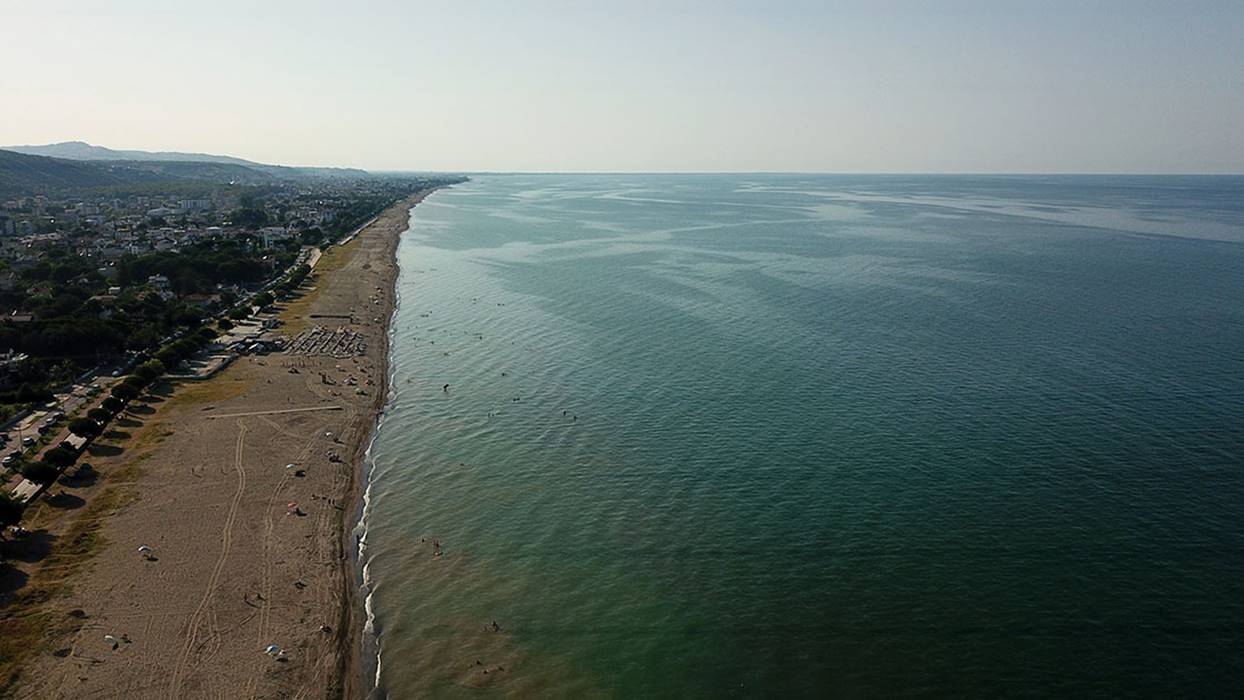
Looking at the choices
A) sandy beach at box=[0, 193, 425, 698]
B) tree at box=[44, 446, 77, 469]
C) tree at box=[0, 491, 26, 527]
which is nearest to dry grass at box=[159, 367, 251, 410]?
A: sandy beach at box=[0, 193, 425, 698]

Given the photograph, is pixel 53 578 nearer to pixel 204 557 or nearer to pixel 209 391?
pixel 204 557

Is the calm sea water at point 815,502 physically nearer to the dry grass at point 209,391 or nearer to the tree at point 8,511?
the dry grass at point 209,391

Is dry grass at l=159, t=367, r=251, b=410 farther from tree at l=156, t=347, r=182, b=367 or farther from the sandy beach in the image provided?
tree at l=156, t=347, r=182, b=367

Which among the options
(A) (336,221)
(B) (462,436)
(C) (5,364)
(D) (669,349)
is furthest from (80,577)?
(A) (336,221)

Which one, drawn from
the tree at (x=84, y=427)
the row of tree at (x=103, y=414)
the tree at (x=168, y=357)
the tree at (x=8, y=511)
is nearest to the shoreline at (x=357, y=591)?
the tree at (x=8, y=511)

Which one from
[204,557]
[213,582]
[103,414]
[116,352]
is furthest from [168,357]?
[213,582]

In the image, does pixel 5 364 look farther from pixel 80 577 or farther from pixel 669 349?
pixel 669 349
